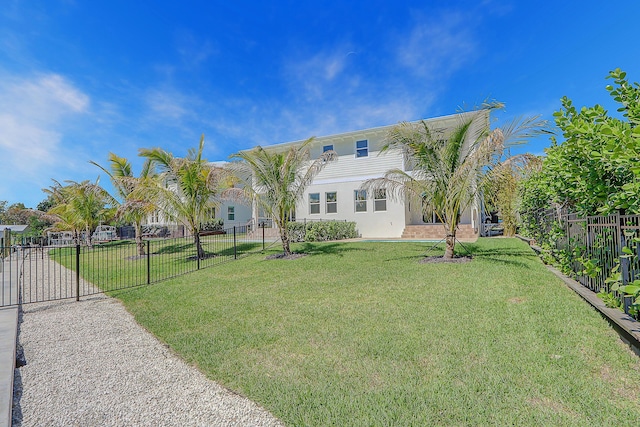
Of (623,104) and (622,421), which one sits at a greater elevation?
(623,104)

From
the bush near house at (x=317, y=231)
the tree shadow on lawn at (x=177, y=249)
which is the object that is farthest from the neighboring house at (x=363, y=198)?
the tree shadow on lawn at (x=177, y=249)

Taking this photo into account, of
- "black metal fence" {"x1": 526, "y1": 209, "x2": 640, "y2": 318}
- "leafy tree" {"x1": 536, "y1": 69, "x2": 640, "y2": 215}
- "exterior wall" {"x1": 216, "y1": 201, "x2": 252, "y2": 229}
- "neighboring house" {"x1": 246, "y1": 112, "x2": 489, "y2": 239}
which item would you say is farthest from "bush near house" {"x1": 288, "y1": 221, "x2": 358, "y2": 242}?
"leafy tree" {"x1": 536, "y1": 69, "x2": 640, "y2": 215}

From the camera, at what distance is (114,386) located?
3.28 meters

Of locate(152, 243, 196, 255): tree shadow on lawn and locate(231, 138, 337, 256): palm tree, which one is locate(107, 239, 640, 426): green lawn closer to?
locate(231, 138, 337, 256): palm tree

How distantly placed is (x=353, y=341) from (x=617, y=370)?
2569 mm

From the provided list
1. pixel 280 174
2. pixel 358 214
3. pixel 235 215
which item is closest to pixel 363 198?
pixel 358 214

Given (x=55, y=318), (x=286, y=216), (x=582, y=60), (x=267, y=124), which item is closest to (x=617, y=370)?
(x=55, y=318)

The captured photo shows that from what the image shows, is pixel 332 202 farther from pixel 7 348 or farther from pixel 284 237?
pixel 7 348

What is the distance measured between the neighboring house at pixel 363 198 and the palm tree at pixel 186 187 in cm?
686

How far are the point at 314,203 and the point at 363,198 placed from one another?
3424mm

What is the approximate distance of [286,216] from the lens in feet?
40.9

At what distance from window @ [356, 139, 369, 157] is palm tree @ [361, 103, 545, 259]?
34.8ft

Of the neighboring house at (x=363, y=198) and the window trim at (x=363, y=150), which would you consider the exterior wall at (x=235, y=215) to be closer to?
the neighboring house at (x=363, y=198)

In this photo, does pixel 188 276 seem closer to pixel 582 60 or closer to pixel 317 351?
pixel 317 351
